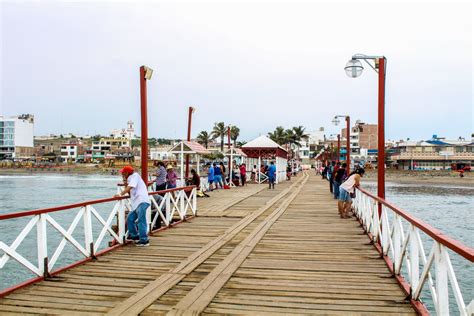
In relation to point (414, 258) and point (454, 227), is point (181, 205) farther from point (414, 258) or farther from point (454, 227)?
point (454, 227)

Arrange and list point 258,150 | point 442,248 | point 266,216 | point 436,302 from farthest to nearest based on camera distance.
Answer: point 258,150 → point 266,216 → point 436,302 → point 442,248

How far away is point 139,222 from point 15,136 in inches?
5354

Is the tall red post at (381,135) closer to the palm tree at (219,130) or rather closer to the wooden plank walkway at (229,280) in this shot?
the wooden plank walkway at (229,280)

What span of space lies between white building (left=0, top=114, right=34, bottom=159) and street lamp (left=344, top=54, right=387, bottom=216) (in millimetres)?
132920

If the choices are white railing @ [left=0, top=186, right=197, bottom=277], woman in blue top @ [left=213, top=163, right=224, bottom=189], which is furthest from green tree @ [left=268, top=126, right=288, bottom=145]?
white railing @ [left=0, top=186, right=197, bottom=277]

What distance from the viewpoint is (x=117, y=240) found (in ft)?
25.5

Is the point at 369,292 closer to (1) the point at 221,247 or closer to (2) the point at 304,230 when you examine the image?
(1) the point at 221,247

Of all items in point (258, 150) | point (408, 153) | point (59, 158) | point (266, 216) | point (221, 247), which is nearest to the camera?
point (221, 247)

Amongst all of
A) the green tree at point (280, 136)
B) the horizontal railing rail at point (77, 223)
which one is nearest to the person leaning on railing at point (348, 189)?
the horizontal railing rail at point (77, 223)

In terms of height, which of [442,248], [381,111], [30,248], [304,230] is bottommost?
[30,248]

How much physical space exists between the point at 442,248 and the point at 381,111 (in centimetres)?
577

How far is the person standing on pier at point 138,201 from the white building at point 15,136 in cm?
13300

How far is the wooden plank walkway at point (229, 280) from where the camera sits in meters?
4.53

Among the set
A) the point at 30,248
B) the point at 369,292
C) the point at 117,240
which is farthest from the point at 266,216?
the point at 30,248
